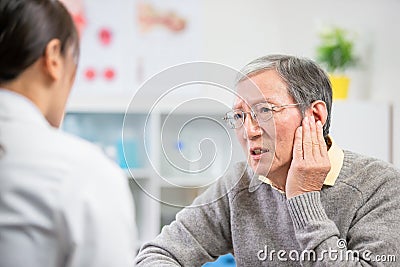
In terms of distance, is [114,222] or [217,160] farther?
[217,160]

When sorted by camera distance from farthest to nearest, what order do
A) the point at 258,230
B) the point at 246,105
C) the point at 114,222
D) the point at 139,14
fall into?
the point at 139,14 → the point at 258,230 → the point at 246,105 → the point at 114,222

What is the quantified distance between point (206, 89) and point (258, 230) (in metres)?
0.29

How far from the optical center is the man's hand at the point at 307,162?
104 centimetres

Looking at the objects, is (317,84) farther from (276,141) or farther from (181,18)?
(181,18)

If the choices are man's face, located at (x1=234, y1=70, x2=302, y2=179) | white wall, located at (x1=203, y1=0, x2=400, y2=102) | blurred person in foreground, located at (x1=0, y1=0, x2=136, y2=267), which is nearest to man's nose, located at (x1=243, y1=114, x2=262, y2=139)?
man's face, located at (x1=234, y1=70, x2=302, y2=179)

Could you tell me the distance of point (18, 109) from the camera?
0.73 meters

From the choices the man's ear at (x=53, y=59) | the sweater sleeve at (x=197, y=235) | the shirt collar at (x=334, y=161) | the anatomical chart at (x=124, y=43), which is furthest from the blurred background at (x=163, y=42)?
the man's ear at (x=53, y=59)

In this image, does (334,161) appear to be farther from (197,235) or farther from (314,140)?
(197,235)

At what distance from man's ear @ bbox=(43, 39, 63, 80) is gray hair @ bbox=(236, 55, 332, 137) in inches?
14.8

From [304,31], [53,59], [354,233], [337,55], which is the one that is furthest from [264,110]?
[304,31]

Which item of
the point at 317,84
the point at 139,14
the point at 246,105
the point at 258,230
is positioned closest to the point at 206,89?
the point at 246,105

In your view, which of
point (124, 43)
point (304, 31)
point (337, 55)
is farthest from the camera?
point (124, 43)

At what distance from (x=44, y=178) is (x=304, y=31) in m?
2.32

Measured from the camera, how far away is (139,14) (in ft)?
10.5
